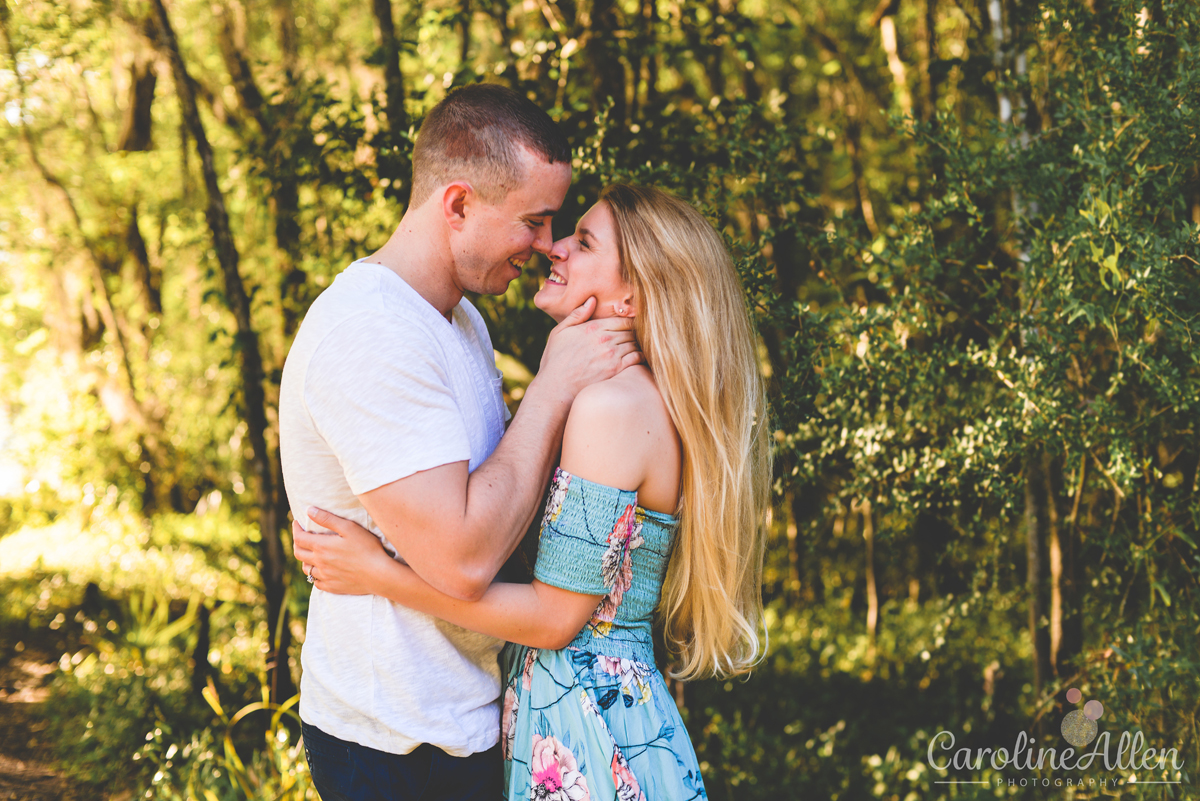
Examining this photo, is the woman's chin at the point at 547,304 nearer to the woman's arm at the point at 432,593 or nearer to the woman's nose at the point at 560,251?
the woman's nose at the point at 560,251

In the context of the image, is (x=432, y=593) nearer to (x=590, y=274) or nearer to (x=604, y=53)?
(x=590, y=274)

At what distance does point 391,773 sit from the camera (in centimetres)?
159

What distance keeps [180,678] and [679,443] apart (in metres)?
3.85

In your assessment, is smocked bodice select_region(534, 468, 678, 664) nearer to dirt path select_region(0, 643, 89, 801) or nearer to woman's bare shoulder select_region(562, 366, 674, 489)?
woman's bare shoulder select_region(562, 366, 674, 489)

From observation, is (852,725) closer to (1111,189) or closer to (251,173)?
(1111,189)

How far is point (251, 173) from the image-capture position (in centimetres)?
341

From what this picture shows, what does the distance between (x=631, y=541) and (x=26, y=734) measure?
3998mm

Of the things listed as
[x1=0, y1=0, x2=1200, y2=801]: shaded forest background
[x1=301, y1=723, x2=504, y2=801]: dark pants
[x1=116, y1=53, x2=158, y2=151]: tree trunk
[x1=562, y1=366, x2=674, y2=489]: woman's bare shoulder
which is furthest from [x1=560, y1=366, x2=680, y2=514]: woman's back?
[x1=116, y1=53, x2=158, y2=151]: tree trunk

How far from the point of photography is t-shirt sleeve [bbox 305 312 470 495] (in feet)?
4.65

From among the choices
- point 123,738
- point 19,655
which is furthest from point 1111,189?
point 19,655

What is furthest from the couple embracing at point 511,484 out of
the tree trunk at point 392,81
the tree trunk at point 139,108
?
the tree trunk at point 139,108

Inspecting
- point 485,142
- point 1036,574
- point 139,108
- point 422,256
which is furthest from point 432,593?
point 139,108

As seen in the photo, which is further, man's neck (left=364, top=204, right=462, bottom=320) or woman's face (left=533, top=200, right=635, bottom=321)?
woman's face (left=533, top=200, right=635, bottom=321)

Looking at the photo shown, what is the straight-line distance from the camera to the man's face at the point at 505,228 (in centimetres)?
176
